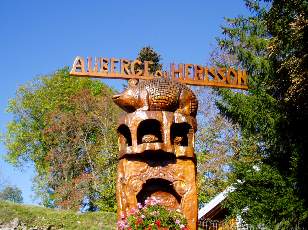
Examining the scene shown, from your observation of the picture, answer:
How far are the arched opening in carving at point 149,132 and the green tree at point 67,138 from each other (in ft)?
54.9

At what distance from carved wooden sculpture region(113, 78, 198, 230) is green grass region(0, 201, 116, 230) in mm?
9144

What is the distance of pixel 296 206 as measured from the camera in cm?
1341

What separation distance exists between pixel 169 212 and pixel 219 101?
9.91 metres

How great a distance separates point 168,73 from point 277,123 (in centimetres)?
609

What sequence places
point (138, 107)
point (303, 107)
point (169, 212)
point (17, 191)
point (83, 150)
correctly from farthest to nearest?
point (17, 191), point (83, 150), point (303, 107), point (138, 107), point (169, 212)

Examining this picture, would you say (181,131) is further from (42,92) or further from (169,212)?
→ (42,92)

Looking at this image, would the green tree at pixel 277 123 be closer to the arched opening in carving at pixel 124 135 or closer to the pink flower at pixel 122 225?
the arched opening in carving at pixel 124 135

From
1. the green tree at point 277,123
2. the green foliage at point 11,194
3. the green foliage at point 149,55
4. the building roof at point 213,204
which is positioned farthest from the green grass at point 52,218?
the green foliage at point 11,194

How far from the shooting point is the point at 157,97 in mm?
9688

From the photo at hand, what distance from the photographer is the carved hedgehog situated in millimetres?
9711

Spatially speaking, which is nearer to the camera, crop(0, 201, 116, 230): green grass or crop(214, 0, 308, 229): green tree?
crop(214, 0, 308, 229): green tree

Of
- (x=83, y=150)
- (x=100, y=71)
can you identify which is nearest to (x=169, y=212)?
(x=100, y=71)

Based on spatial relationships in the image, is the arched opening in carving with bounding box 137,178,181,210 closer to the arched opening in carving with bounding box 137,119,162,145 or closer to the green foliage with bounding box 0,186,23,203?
the arched opening in carving with bounding box 137,119,162,145

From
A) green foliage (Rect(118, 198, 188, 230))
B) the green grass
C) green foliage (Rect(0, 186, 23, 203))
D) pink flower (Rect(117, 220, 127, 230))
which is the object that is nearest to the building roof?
the green grass
